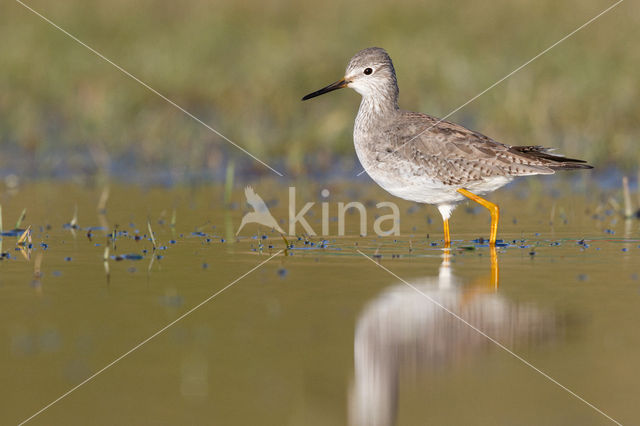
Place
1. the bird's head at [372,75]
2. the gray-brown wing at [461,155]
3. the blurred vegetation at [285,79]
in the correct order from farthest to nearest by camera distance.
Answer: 1. the blurred vegetation at [285,79]
2. the bird's head at [372,75]
3. the gray-brown wing at [461,155]

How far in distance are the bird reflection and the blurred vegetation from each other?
697cm

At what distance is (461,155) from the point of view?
918 centimetres

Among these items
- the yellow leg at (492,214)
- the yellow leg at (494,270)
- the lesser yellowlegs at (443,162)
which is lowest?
the yellow leg at (494,270)

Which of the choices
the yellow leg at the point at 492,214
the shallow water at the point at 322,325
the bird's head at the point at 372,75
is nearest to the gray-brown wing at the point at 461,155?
the yellow leg at the point at 492,214

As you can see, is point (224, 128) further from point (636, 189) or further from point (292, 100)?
point (636, 189)

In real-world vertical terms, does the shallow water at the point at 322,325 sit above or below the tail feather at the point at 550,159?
below

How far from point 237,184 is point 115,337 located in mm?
7777

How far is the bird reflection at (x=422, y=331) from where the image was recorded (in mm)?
4746

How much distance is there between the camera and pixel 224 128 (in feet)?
49.6

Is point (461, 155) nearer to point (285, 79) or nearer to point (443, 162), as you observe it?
point (443, 162)

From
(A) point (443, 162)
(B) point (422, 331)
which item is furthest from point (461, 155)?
(B) point (422, 331)

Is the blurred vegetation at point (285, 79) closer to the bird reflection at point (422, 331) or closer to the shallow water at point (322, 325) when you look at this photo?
the shallow water at point (322, 325)

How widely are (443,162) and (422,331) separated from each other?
3660mm

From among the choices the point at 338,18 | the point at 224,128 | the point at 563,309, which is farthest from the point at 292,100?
the point at 563,309
